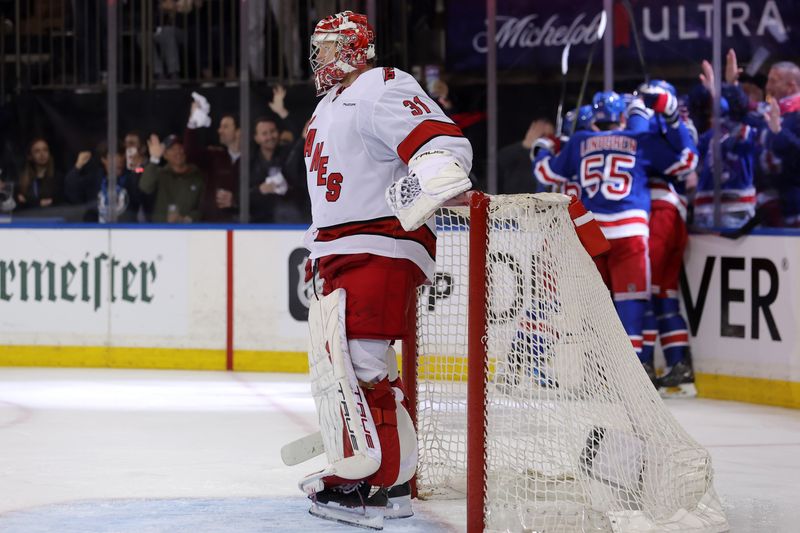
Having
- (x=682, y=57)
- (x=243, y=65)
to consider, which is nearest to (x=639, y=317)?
(x=682, y=57)

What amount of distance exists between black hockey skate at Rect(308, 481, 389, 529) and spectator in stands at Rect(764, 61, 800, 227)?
333cm

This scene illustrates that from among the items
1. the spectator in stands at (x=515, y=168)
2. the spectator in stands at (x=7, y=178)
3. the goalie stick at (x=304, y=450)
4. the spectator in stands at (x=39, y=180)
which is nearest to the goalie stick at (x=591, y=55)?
the spectator in stands at (x=515, y=168)

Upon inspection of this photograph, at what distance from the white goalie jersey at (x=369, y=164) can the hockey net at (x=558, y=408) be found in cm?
18

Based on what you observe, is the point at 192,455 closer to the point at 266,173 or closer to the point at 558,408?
the point at 558,408

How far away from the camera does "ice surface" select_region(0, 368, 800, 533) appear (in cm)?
313

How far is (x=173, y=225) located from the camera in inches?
252

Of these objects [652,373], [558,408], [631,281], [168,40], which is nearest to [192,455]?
[558,408]

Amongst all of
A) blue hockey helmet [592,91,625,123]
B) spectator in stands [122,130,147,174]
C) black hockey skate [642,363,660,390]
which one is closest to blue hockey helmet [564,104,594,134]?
blue hockey helmet [592,91,625,123]

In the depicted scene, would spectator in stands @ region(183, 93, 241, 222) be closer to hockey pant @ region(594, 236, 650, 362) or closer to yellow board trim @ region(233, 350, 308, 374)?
yellow board trim @ region(233, 350, 308, 374)

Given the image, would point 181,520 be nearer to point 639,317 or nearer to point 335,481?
point 335,481

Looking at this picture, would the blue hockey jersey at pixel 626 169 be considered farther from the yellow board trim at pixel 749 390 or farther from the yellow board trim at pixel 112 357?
the yellow board trim at pixel 112 357

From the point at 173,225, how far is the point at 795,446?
318 cm

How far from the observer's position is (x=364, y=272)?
9.77 ft

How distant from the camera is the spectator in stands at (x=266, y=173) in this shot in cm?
673
